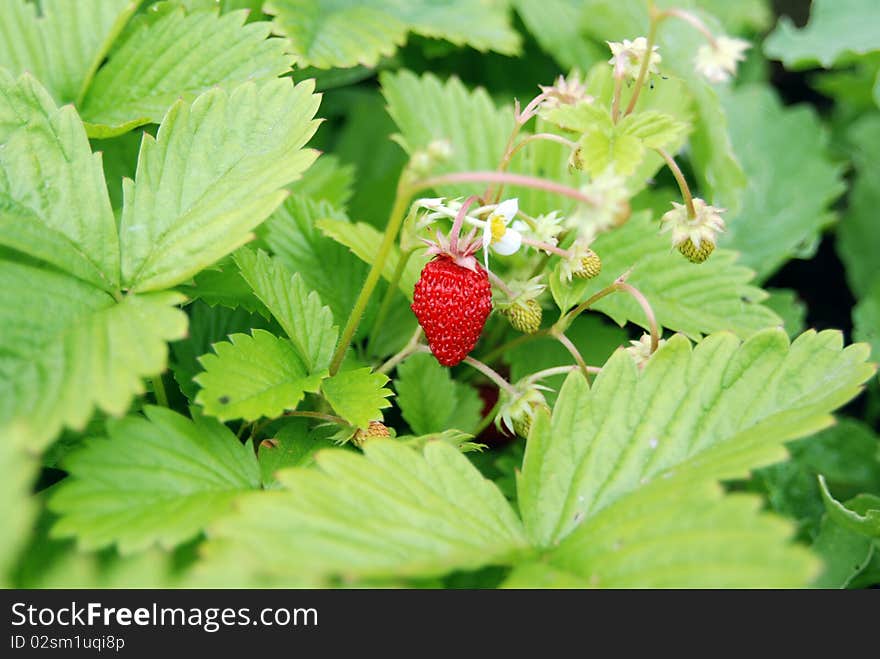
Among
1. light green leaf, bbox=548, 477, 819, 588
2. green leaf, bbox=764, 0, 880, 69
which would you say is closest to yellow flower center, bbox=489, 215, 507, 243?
light green leaf, bbox=548, 477, 819, 588

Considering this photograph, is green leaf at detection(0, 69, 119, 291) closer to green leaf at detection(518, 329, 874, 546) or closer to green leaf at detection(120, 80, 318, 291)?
green leaf at detection(120, 80, 318, 291)

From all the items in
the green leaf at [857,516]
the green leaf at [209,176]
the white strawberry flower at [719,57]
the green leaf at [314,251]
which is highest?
the white strawberry flower at [719,57]

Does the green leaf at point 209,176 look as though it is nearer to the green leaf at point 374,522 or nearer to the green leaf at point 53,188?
the green leaf at point 53,188

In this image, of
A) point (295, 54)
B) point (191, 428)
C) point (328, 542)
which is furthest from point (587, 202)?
point (295, 54)

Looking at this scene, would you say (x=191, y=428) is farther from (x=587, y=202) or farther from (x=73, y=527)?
(x=587, y=202)

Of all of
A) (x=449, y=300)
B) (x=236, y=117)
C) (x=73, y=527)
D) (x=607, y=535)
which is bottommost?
(x=73, y=527)

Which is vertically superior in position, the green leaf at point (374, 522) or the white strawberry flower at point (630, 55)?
the white strawberry flower at point (630, 55)

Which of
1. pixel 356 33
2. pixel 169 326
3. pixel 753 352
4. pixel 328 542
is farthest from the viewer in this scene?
pixel 356 33

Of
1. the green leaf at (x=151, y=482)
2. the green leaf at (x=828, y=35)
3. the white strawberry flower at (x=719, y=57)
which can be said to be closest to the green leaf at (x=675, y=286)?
the white strawberry flower at (x=719, y=57)
